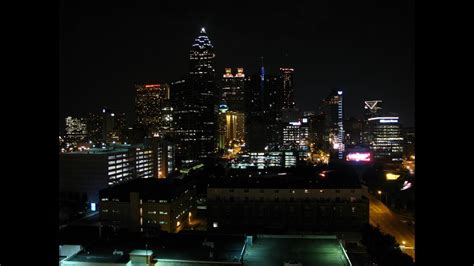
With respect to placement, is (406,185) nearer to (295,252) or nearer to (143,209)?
(295,252)

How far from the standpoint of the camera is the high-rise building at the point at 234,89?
75.5 meters

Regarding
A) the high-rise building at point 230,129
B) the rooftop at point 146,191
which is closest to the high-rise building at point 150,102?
the high-rise building at point 230,129

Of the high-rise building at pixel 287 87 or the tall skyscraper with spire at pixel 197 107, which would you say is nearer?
the tall skyscraper with spire at pixel 197 107

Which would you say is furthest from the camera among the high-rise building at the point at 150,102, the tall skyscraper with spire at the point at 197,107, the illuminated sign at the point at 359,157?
the high-rise building at the point at 150,102

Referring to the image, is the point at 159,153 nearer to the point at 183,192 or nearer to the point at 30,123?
the point at 183,192

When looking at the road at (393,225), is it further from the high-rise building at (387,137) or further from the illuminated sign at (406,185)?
the high-rise building at (387,137)

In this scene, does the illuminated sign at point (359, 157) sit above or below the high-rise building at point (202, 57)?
below

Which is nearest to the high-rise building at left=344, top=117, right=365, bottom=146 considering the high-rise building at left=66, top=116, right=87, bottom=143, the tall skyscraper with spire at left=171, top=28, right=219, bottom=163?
the tall skyscraper with spire at left=171, top=28, right=219, bottom=163

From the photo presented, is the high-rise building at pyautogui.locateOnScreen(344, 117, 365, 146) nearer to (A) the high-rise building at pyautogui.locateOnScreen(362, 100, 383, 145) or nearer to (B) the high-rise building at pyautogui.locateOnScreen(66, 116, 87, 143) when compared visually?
(A) the high-rise building at pyautogui.locateOnScreen(362, 100, 383, 145)

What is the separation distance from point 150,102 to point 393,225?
50439 millimetres

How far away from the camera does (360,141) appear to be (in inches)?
2126

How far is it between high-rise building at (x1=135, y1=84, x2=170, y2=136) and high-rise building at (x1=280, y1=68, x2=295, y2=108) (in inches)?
838

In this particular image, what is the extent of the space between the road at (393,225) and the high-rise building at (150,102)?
40.0 m

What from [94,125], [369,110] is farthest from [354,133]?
[94,125]
